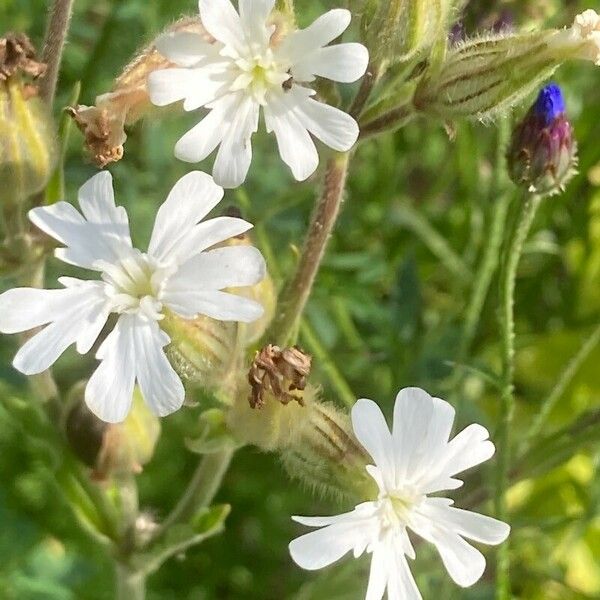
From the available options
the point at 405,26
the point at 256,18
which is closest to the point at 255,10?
the point at 256,18

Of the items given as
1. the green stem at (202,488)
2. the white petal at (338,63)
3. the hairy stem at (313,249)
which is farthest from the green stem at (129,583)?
the white petal at (338,63)

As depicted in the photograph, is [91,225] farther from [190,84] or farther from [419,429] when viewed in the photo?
[419,429]

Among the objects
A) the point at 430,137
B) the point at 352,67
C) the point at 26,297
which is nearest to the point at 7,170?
the point at 26,297

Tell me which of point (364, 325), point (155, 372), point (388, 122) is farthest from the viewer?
point (364, 325)

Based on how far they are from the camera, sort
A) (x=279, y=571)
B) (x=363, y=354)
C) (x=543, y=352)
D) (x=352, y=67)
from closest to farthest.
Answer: (x=352, y=67)
(x=363, y=354)
(x=279, y=571)
(x=543, y=352)

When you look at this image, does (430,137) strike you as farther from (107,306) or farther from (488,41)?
(107,306)
